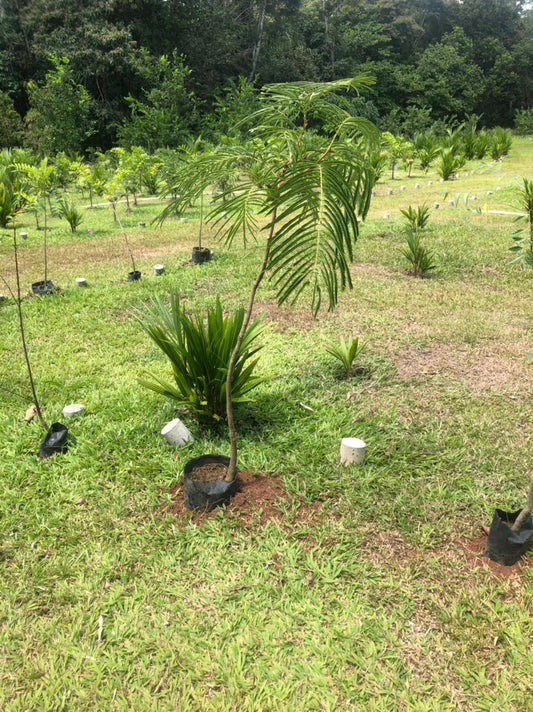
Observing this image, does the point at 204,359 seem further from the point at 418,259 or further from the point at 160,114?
the point at 160,114

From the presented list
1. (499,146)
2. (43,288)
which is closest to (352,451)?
(43,288)

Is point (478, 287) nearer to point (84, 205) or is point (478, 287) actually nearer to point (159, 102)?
point (84, 205)

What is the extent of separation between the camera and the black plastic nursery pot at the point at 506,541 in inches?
67.1

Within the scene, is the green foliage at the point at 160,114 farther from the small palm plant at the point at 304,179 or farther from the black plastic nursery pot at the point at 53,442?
the small palm plant at the point at 304,179

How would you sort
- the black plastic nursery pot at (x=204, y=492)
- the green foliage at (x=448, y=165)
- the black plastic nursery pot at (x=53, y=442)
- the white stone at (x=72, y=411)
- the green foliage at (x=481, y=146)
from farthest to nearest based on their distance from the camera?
the green foliage at (x=481, y=146) < the green foliage at (x=448, y=165) < the white stone at (x=72, y=411) < the black plastic nursery pot at (x=53, y=442) < the black plastic nursery pot at (x=204, y=492)

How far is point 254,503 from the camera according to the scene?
2.04 metres

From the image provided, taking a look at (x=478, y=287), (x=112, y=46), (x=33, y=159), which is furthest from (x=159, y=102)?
(x=478, y=287)

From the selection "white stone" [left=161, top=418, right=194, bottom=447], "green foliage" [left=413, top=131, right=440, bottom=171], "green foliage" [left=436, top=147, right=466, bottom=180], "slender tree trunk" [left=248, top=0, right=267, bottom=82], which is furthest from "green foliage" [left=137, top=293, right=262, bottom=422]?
"slender tree trunk" [left=248, top=0, right=267, bottom=82]

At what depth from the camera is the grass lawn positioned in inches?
55.4

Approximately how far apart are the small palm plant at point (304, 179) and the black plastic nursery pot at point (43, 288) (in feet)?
12.1

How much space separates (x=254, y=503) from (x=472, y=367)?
1866 millimetres

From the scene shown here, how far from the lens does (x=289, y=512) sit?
2.00 meters

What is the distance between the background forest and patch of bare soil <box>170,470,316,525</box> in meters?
12.9

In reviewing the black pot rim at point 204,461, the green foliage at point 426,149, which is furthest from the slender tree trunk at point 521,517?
the green foliage at point 426,149
